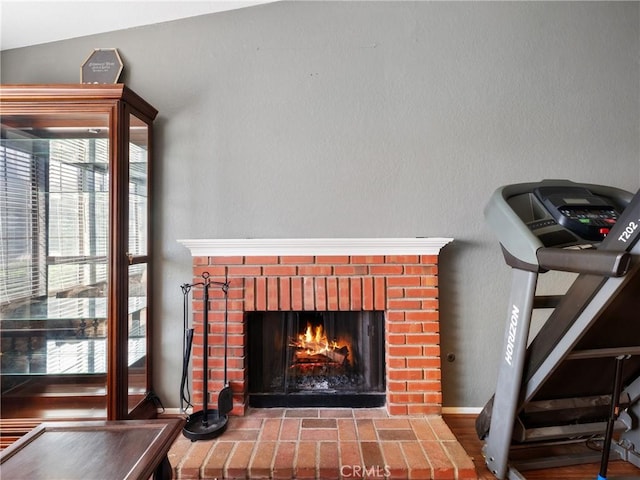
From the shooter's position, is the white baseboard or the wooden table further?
the white baseboard

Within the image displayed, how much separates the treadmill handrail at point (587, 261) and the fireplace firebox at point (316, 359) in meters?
1.05

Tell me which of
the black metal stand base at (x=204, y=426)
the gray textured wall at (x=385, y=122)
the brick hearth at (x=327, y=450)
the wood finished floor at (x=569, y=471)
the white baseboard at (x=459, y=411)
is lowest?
the wood finished floor at (x=569, y=471)

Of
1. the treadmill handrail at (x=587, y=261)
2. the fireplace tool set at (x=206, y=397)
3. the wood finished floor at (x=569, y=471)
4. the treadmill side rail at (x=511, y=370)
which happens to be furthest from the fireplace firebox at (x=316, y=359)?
the treadmill handrail at (x=587, y=261)

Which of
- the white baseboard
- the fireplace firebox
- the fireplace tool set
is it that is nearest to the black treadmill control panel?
the fireplace firebox

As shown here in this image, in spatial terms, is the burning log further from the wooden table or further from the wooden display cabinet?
the wooden table

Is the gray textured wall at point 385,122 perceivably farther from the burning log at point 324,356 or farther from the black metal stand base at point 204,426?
the burning log at point 324,356

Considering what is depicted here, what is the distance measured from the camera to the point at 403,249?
198 cm

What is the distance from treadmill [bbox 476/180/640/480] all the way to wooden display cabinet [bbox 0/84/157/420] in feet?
6.25

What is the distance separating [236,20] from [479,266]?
7.11 ft

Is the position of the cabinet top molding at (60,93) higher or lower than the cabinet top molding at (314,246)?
higher

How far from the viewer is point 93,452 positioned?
994 millimetres

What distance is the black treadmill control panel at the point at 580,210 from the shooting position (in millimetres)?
1402

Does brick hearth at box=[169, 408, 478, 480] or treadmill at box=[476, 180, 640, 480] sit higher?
treadmill at box=[476, 180, 640, 480]

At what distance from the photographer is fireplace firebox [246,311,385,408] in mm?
2074
